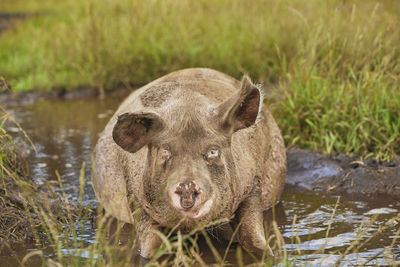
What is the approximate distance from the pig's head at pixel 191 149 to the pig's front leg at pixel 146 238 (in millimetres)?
290

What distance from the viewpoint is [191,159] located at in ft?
15.4

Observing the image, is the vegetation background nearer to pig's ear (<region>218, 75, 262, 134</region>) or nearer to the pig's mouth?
the pig's mouth

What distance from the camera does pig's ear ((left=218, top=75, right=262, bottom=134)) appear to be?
191 inches

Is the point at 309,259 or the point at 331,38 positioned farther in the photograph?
the point at 331,38

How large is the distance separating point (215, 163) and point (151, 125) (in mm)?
527

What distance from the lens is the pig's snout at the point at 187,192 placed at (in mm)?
4422

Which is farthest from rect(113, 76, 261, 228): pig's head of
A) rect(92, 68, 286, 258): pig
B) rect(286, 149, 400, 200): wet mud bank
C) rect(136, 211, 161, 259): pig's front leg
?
rect(286, 149, 400, 200): wet mud bank

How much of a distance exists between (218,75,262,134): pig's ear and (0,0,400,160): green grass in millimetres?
2783

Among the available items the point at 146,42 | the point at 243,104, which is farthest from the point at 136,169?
the point at 146,42

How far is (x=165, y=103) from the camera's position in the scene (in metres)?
5.55

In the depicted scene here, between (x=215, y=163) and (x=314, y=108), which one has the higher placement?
(x=215, y=163)

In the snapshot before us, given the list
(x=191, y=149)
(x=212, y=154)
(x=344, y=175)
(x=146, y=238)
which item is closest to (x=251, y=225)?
(x=146, y=238)

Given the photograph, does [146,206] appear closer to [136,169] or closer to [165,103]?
[136,169]

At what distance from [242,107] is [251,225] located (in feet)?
3.71
